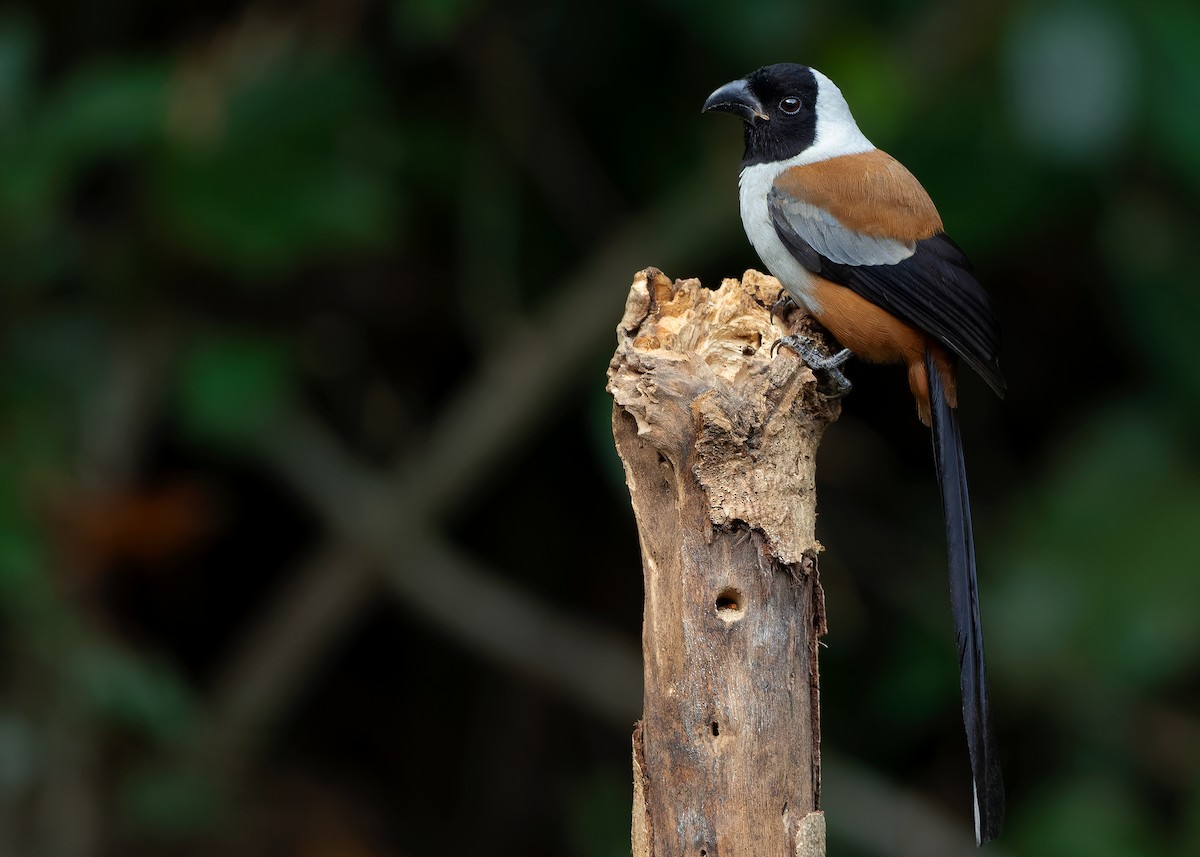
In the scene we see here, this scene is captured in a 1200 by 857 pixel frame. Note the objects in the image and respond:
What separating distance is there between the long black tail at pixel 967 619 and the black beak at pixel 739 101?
2.17 feet

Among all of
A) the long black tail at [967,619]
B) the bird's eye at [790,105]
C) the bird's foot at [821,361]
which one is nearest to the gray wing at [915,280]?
the long black tail at [967,619]

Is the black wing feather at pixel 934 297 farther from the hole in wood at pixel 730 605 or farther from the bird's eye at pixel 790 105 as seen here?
the hole in wood at pixel 730 605

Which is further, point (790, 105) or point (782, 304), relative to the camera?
point (790, 105)

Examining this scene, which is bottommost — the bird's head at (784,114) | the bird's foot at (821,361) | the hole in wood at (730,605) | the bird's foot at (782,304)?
the hole in wood at (730,605)

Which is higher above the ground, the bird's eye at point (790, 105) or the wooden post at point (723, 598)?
the bird's eye at point (790, 105)

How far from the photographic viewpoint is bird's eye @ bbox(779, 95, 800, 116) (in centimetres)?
308

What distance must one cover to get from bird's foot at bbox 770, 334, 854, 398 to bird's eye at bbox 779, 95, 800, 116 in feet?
2.40

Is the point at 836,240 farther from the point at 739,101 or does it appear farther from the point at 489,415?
the point at 489,415

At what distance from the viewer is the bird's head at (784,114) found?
307cm

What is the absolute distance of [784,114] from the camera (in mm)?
3074

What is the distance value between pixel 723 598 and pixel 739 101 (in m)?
1.35

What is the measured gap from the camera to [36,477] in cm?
406

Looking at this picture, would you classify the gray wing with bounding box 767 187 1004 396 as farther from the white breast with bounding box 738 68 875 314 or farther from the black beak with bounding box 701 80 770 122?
the black beak with bounding box 701 80 770 122

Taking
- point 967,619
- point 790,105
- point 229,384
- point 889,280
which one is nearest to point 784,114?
point 790,105
